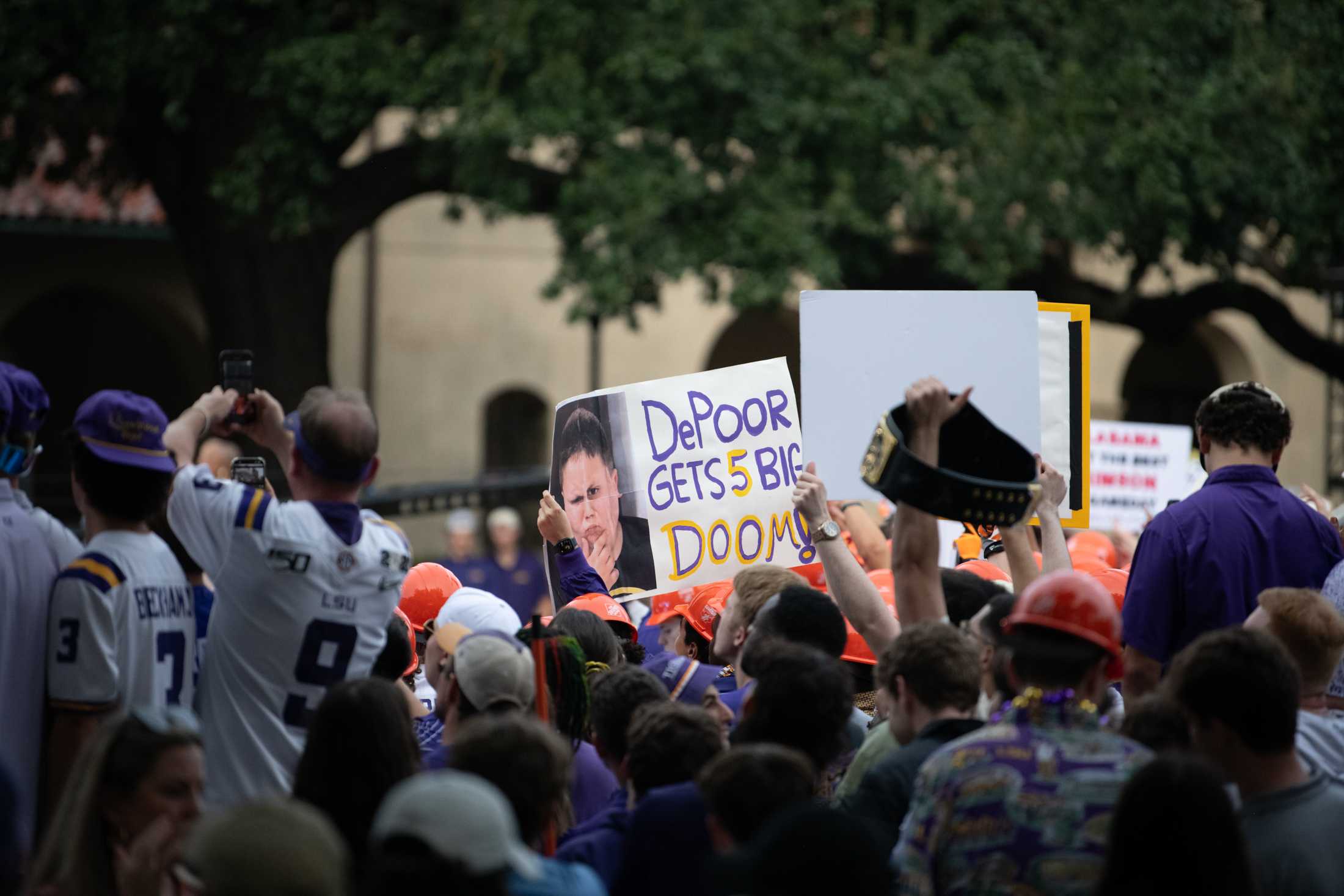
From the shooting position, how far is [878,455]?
3.64 meters

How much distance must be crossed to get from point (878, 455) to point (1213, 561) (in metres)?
1.67

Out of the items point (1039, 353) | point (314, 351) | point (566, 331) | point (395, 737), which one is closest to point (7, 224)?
point (314, 351)

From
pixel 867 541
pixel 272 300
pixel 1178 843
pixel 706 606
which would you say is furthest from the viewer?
pixel 272 300

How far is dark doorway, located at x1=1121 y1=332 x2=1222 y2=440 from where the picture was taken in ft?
81.7

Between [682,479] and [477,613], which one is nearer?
[477,613]

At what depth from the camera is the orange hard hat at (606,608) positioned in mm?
5598

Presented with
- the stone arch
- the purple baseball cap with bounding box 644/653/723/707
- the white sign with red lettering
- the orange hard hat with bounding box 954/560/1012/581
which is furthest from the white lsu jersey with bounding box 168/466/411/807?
the stone arch

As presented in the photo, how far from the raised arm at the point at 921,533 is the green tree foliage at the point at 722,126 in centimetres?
871

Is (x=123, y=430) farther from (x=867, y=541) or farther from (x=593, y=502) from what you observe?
(x=867, y=541)

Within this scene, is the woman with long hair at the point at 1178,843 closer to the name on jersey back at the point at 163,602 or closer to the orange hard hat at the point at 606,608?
A: the name on jersey back at the point at 163,602

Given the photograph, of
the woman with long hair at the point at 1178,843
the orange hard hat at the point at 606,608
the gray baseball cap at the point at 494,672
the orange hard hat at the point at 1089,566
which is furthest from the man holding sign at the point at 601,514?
the woman with long hair at the point at 1178,843

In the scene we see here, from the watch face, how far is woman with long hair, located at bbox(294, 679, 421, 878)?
113cm

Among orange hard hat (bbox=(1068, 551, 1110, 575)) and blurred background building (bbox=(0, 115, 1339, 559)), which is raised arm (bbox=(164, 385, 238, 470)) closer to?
orange hard hat (bbox=(1068, 551, 1110, 575))

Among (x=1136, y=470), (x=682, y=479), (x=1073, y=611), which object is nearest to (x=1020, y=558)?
(x=1073, y=611)
